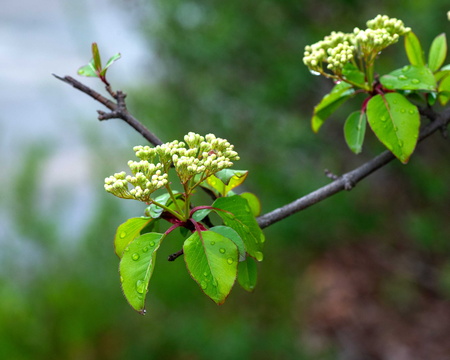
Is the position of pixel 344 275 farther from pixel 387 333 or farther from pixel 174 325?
pixel 174 325

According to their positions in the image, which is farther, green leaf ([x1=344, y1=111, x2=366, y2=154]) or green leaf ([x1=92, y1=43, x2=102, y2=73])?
green leaf ([x1=344, y1=111, x2=366, y2=154])

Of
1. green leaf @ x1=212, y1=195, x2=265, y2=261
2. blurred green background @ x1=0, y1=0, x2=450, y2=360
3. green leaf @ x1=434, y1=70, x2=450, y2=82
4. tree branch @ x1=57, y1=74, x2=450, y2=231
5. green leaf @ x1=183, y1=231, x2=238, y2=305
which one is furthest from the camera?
blurred green background @ x1=0, y1=0, x2=450, y2=360

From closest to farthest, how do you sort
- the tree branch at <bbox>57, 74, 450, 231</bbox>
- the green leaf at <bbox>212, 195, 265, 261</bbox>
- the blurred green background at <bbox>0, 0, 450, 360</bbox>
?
the green leaf at <bbox>212, 195, 265, 261</bbox> → the tree branch at <bbox>57, 74, 450, 231</bbox> → the blurred green background at <bbox>0, 0, 450, 360</bbox>

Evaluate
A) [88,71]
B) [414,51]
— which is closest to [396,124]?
[414,51]

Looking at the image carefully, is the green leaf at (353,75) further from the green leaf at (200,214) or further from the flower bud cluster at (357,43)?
the green leaf at (200,214)

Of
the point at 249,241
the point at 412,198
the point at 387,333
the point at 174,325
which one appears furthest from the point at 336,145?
the point at 249,241

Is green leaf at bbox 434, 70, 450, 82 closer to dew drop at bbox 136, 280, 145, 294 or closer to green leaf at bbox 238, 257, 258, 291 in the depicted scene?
green leaf at bbox 238, 257, 258, 291

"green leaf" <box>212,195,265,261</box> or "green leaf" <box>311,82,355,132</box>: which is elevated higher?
"green leaf" <box>311,82,355,132</box>

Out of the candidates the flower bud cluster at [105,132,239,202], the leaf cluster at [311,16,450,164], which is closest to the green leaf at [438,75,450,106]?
the leaf cluster at [311,16,450,164]
